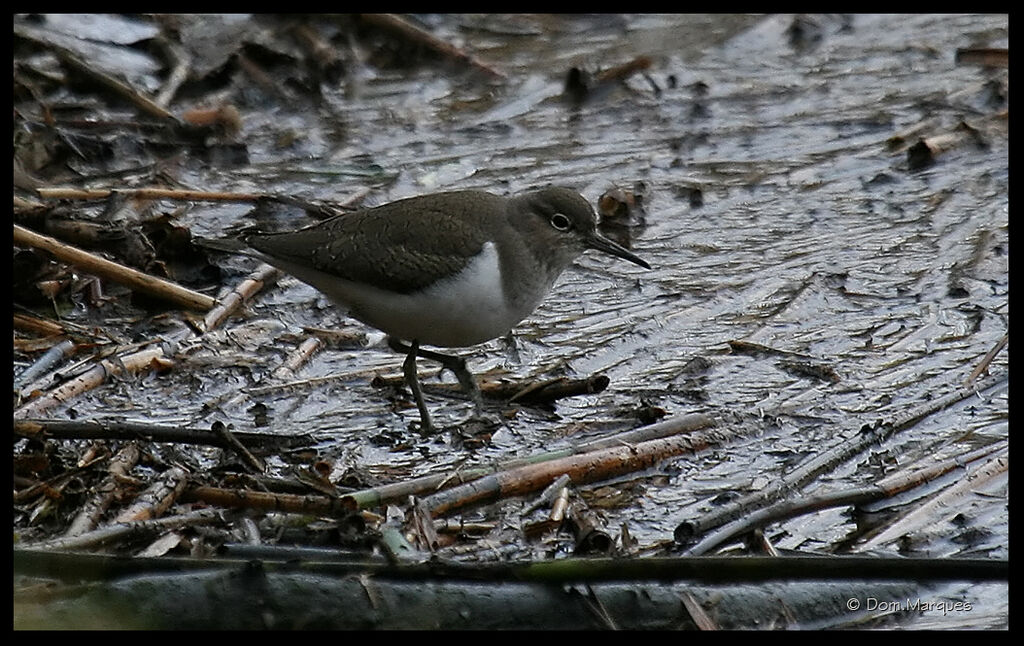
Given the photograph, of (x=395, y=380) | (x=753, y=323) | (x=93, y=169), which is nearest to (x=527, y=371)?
(x=395, y=380)

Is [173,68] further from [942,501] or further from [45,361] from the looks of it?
[942,501]

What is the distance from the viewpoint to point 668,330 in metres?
7.23

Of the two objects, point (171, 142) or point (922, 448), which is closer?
point (922, 448)

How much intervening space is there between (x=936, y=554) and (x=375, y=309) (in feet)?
8.97

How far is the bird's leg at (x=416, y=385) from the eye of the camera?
6.29m

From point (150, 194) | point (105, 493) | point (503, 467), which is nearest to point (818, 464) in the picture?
point (503, 467)

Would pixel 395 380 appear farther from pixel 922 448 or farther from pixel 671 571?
pixel 671 571

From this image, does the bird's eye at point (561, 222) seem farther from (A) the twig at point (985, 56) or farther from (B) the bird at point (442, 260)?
(A) the twig at point (985, 56)

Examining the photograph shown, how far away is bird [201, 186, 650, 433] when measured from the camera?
20.5 feet

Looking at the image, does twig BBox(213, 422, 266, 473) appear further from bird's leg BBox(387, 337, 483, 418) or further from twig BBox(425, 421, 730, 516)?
bird's leg BBox(387, 337, 483, 418)

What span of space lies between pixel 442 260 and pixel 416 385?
594 mm

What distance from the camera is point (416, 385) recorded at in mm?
6434

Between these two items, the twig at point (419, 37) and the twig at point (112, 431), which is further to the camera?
the twig at point (419, 37)

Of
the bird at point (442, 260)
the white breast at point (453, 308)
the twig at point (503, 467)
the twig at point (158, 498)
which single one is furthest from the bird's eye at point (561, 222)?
the twig at point (158, 498)
